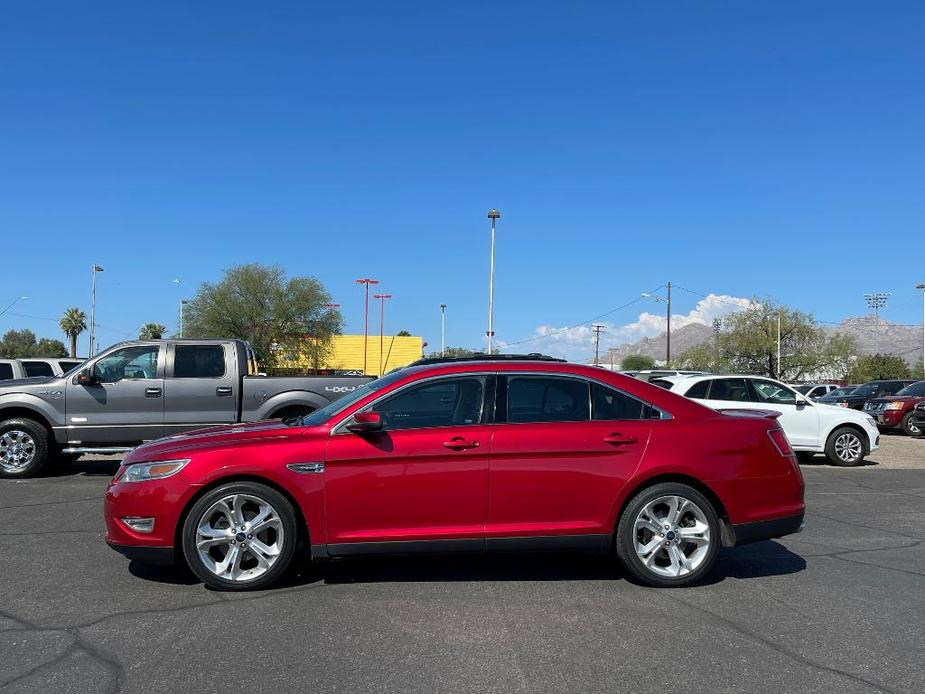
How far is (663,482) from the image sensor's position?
5691mm

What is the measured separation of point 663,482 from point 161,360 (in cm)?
821

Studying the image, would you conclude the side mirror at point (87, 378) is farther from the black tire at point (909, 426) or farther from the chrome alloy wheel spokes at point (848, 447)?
the black tire at point (909, 426)

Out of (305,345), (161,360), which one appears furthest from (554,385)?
(305,345)

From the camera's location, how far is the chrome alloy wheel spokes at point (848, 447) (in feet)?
46.2

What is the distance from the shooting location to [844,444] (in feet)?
46.5

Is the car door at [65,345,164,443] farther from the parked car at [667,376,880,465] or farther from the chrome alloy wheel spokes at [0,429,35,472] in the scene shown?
the parked car at [667,376,880,465]

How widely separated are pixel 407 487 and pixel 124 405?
7.24 m

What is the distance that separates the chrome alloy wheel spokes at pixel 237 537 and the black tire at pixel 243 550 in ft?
0.07

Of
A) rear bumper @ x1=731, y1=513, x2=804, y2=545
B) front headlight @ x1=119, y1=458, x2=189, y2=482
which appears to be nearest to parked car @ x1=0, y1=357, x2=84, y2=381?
front headlight @ x1=119, y1=458, x2=189, y2=482

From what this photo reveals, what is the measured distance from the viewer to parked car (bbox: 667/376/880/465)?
551 inches

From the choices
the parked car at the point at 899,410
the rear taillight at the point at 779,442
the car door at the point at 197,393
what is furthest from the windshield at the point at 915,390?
the car door at the point at 197,393

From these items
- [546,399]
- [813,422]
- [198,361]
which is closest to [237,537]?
[546,399]

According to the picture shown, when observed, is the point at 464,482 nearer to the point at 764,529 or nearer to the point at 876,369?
the point at 764,529

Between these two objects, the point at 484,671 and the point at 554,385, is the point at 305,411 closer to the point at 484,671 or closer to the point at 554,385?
the point at 554,385
